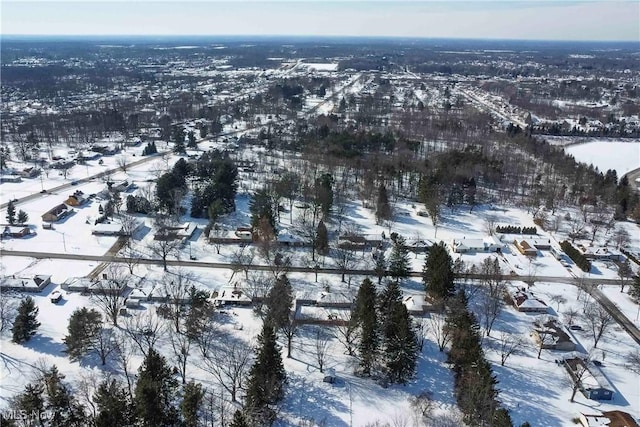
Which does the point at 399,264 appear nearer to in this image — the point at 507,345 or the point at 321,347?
the point at 507,345

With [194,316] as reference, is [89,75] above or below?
above

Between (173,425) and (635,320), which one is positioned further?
(635,320)

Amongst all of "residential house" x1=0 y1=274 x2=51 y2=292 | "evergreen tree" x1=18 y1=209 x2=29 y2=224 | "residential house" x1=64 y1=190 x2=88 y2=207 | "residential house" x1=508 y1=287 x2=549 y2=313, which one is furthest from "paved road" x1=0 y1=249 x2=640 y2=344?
"residential house" x1=64 y1=190 x2=88 y2=207

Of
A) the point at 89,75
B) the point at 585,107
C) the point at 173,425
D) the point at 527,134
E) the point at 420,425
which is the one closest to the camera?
the point at 173,425

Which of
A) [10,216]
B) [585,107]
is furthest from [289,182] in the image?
[585,107]

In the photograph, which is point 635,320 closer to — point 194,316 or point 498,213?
point 498,213

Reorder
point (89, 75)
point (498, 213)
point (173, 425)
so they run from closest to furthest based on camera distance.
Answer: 1. point (173, 425)
2. point (498, 213)
3. point (89, 75)

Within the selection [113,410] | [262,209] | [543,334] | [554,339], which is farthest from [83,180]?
[554,339]

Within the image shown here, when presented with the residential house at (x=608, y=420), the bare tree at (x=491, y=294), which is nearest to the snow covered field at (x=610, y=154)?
the bare tree at (x=491, y=294)
